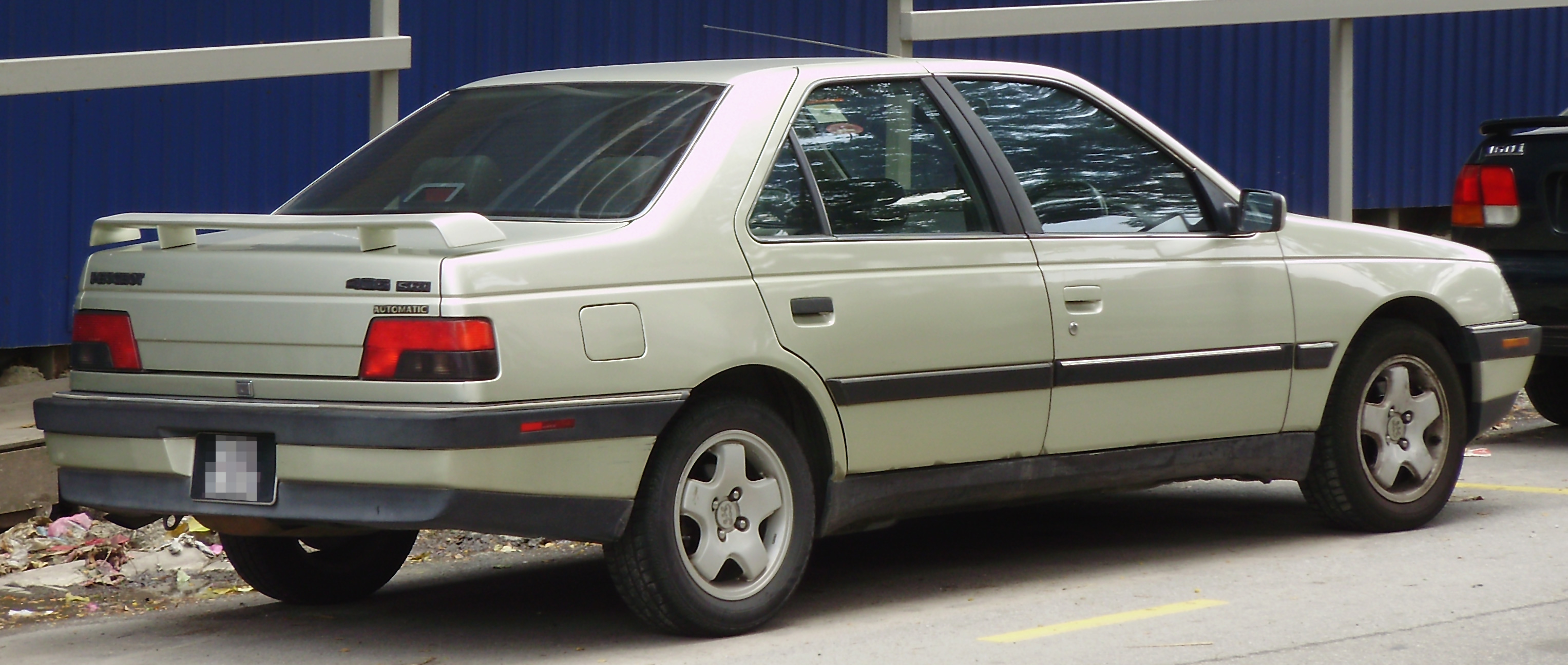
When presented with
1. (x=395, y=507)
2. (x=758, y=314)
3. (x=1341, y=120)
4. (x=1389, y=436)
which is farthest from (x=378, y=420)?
(x=1341, y=120)

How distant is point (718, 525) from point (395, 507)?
35.0 inches

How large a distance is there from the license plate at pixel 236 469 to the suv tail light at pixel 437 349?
397 millimetres

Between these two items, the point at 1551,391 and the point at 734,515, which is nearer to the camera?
the point at 734,515

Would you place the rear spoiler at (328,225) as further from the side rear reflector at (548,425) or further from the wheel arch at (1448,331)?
the wheel arch at (1448,331)

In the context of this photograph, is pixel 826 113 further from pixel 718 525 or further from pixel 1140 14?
pixel 1140 14

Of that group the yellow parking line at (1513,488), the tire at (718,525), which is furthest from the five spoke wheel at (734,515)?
the yellow parking line at (1513,488)

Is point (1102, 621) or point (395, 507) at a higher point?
point (395, 507)

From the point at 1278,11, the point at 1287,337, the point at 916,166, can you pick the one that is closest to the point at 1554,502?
the point at 1287,337

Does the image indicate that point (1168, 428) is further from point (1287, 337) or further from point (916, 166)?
point (916, 166)

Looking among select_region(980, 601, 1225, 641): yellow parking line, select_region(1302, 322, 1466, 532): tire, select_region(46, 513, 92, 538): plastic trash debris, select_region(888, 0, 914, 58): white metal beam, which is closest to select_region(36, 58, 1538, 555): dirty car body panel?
select_region(1302, 322, 1466, 532): tire

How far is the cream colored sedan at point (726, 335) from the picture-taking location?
4.62 m

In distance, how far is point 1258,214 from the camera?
623 cm

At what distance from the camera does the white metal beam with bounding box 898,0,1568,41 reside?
9.28m

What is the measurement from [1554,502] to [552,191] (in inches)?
164
